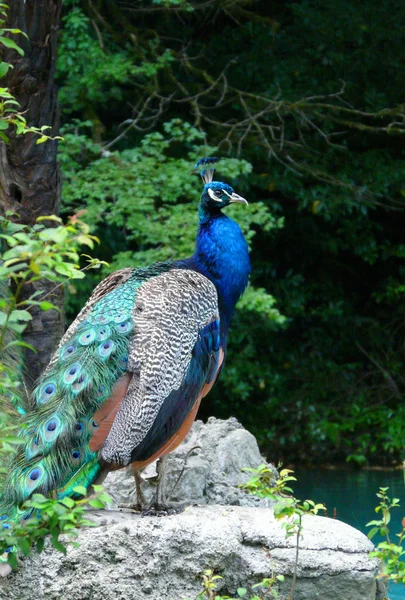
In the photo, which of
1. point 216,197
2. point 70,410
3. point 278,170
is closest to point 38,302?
point 70,410

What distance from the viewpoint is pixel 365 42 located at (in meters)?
8.93

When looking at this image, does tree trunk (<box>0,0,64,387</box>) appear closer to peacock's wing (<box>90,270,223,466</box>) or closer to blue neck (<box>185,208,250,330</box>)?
blue neck (<box>185,208,250,330</box>)

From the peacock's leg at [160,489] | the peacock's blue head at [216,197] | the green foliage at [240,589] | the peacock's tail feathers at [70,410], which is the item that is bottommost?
the peacock's leg at [160,489]

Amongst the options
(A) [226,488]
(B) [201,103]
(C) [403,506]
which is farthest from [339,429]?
(A) [226,488]

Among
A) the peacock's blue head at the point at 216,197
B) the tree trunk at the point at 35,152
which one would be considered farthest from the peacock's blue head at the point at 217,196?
the tree trunk at the point at 35,152

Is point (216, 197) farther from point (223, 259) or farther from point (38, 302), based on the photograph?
point (38, 302)

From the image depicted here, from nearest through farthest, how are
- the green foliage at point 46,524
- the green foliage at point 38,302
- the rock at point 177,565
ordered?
the green foliage at point 38,302 < the green foliage at point 46,524 < the rock at point 177,565

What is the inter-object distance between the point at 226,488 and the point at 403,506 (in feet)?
10.2

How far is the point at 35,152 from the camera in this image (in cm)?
529

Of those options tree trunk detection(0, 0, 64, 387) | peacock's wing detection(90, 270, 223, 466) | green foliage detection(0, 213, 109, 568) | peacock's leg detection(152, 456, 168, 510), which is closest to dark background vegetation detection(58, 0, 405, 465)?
tree trunk detection(0, 0, 64, 387)

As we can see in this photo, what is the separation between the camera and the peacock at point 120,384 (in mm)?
3428

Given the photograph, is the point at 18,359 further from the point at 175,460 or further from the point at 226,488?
the point at 226,488

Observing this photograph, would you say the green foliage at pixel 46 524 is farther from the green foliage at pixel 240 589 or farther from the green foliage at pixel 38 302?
the green foliage at pixel 240 589

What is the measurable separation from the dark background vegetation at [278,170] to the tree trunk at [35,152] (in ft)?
5.44
